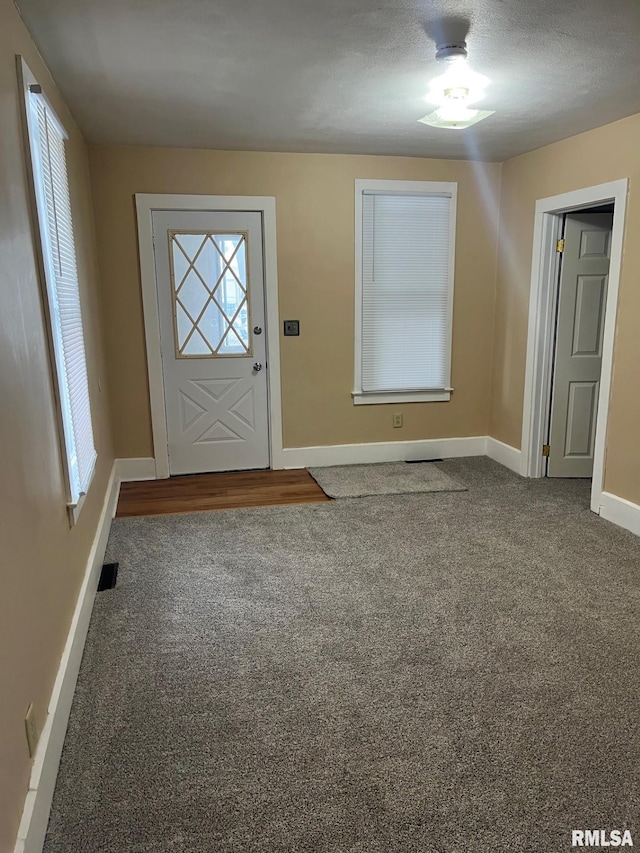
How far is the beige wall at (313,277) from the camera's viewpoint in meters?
4.24

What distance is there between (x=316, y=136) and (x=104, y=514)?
2.77 meters

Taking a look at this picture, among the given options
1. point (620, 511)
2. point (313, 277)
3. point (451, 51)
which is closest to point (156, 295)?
point (313, 277)

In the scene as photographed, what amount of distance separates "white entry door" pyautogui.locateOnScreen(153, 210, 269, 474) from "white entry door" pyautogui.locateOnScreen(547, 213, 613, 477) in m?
2.24

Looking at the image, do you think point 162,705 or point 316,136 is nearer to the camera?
point 162,705

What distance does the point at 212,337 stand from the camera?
14.9ft

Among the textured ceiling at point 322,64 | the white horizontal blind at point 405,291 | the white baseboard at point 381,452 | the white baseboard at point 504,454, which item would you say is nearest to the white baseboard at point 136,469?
the white baseboard at point 381,452

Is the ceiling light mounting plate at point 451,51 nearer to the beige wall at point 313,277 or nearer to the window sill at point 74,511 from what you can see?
the beige wall at point 313,277

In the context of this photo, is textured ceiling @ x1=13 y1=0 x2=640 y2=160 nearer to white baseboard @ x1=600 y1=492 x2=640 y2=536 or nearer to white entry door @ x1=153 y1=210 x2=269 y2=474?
white entry door @ x1=153 y1=210 x2=269 y2=474

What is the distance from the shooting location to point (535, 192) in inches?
170

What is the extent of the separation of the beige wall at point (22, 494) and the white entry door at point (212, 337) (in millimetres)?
1899

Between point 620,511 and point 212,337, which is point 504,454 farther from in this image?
point 212,337

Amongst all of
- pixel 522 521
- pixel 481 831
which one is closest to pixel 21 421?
pixel 481 831

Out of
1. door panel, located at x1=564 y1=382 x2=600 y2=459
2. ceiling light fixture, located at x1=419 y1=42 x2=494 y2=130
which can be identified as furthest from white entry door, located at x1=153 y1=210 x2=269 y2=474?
door panel, located at x1=564 y1=382 x2=600 y2=459

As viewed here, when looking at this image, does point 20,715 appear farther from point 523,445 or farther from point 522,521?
point 523,445
